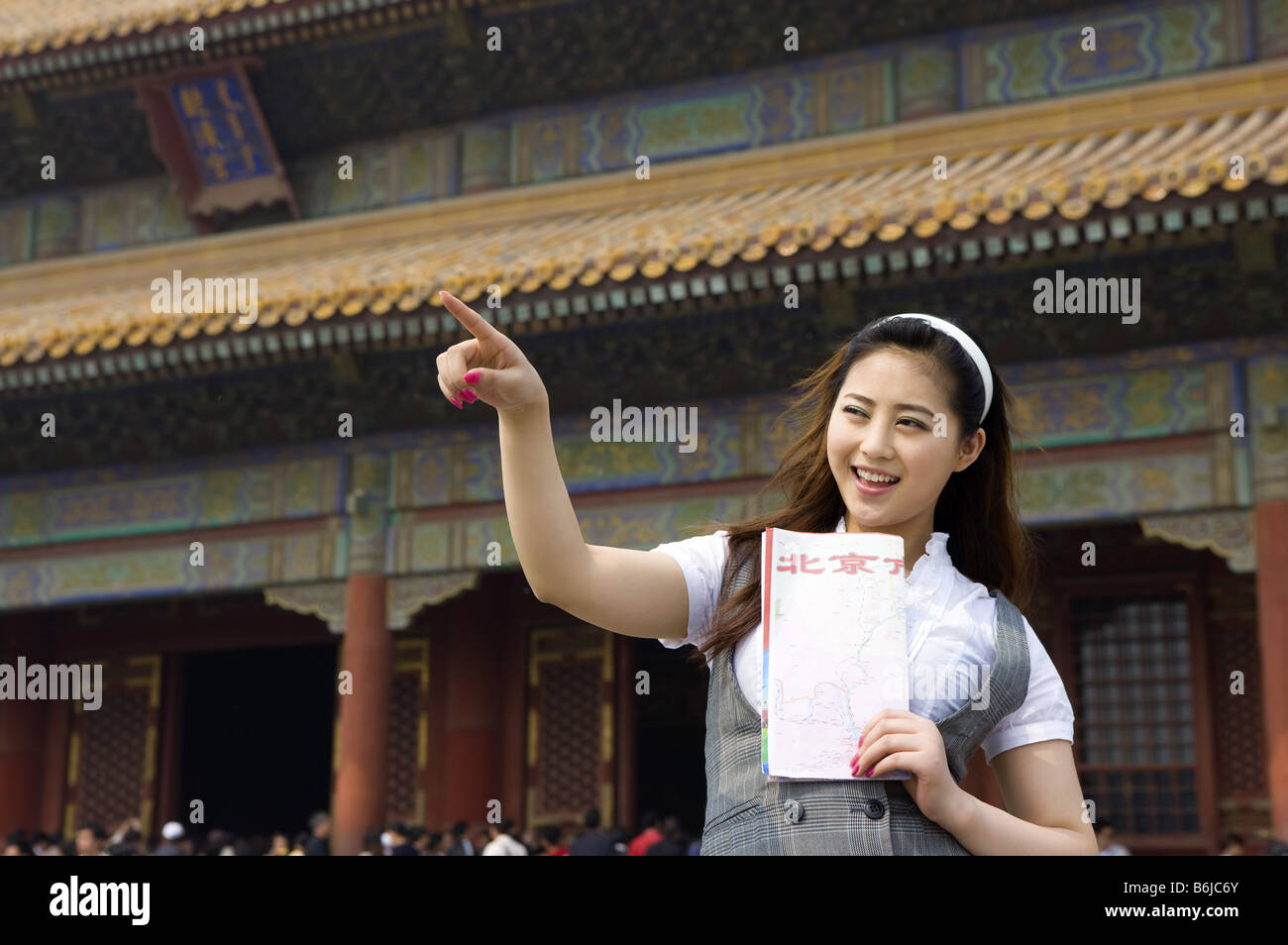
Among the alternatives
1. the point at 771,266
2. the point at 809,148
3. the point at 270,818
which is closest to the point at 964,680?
the point at 771,266

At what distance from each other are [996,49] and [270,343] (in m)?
4.67

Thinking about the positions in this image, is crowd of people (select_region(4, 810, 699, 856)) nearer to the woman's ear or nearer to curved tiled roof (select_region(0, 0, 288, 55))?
curved tiled roof (select_region(0, 0, 288, 55))

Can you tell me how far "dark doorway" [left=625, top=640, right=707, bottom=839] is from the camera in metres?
11.2

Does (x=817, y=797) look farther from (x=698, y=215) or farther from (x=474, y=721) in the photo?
(x=474, y=721)

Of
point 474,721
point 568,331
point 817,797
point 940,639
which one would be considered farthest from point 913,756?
point 474,721

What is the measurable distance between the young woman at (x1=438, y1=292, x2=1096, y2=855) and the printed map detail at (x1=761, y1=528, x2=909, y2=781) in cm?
3

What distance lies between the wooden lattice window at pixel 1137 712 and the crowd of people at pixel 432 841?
2.40 meters

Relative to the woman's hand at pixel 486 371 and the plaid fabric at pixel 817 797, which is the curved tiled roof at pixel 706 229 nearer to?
the plaid fabric at pixel 817 797

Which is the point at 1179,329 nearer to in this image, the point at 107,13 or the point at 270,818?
the point at 107,13

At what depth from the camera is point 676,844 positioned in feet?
28.5

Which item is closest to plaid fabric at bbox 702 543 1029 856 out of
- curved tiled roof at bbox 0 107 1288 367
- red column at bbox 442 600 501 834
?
curved tiled roof at bbox 0 107 1288 367

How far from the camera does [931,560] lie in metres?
1.85

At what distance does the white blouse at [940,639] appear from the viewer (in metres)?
1.70

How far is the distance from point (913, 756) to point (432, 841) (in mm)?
7890
